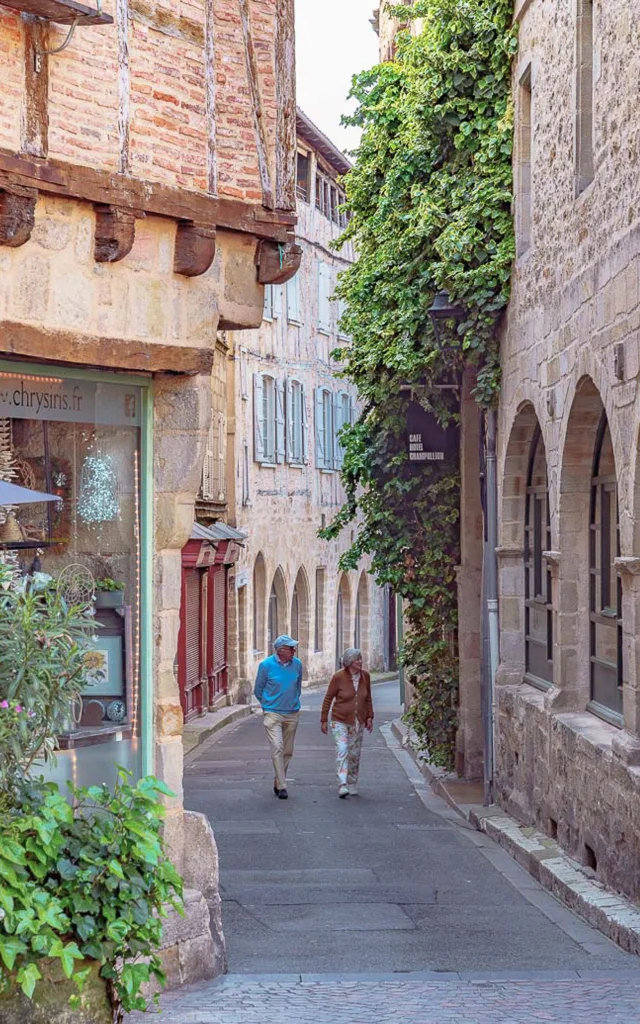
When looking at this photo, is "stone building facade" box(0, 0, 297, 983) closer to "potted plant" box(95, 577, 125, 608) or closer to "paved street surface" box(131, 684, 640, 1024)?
"potted plant" box(95, 577, 125, 608)

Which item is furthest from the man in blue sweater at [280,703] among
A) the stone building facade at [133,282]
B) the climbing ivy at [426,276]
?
the stone building facade at [133,282]

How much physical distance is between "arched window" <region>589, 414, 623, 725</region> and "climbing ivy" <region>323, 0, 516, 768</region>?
3.23 meters

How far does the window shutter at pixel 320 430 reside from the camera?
3684cm

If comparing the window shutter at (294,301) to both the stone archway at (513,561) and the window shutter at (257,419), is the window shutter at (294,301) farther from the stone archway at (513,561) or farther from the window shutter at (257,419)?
the stone archway at (513,561)

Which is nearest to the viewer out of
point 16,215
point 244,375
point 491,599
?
point 16,215

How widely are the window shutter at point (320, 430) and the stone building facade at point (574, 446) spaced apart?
22.3m

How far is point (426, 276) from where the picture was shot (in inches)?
603

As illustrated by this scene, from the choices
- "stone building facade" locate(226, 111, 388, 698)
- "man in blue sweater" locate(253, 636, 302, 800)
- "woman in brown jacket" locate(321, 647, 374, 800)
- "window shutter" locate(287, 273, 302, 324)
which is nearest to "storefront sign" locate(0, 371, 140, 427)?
"man in blue sweater" locate(253, 636, 302, 800)

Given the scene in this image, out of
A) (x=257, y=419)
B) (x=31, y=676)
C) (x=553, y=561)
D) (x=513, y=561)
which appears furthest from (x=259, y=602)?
(x=31, y=676)

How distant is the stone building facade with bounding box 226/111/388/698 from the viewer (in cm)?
3119

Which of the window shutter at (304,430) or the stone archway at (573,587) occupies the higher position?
the window shutter at (304,430)

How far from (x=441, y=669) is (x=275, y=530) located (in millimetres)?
16013

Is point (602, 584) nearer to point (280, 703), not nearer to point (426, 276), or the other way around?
point (426, 276)

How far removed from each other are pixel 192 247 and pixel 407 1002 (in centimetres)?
361
